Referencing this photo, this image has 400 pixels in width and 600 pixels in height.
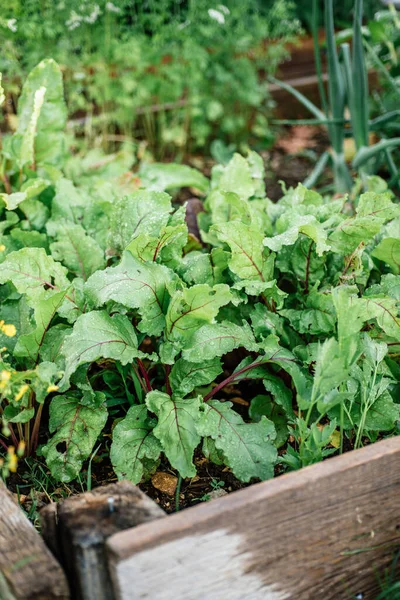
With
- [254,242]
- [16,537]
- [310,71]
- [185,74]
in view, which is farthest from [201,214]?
[310,71]

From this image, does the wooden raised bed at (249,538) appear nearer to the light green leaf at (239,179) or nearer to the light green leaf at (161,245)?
the light green leaf at (161,245)

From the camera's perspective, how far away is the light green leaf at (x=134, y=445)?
1.68 metres

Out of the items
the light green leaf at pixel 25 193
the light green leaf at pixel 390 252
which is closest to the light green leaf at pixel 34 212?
the light green leaf at pixel 25 193

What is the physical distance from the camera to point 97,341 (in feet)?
5.41

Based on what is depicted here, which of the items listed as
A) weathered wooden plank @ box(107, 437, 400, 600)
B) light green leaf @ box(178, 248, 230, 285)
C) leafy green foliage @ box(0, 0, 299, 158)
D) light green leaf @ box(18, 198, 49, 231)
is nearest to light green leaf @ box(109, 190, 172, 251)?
light green leaf @ box(178, 248, 230, 285)

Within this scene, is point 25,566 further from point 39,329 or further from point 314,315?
point 314,315

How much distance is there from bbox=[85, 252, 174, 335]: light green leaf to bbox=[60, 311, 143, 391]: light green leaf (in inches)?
1.7

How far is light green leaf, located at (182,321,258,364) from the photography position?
1.70 meters

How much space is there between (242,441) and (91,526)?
53cm

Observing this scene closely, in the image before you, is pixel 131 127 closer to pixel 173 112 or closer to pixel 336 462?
pixel 173 112

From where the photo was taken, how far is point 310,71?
4.82 meters

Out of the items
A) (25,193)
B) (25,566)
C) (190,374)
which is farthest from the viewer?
(25,193)

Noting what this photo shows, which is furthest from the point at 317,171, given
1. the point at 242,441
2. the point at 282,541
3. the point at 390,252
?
the point at 282,541

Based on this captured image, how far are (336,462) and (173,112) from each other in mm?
3025
